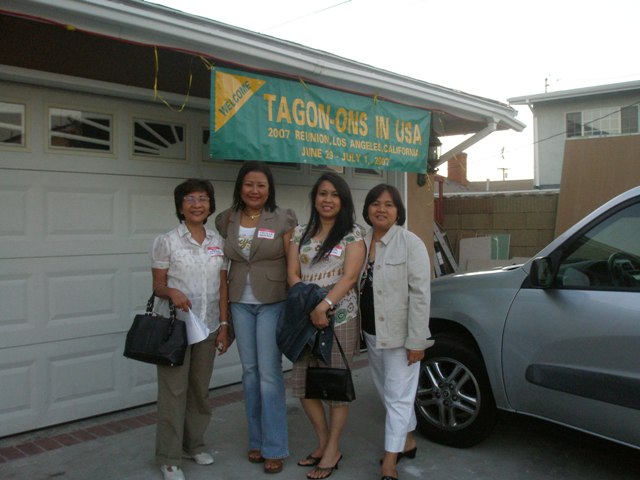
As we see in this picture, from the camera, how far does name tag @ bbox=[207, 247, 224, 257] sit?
3.83 meters

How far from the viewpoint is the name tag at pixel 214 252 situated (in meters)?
3.83

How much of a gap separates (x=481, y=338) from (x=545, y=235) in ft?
23.4

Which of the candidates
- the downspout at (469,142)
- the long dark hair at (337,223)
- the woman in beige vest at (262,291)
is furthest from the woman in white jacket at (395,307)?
the downspout at (469,142)

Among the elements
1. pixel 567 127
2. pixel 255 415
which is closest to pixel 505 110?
pixel 255 415

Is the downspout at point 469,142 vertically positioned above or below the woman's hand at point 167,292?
above

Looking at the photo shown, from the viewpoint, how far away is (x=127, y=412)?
4.96 metres

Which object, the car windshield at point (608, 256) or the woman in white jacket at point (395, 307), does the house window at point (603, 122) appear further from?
the woman in white jacket at point (395, 307)

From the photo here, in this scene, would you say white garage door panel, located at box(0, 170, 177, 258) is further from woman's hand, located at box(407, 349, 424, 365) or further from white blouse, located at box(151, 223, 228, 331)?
woman's hand, located at box(407, 349, 424, 365)

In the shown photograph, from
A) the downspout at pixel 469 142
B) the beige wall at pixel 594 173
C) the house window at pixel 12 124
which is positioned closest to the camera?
the house window at pixel 12 124

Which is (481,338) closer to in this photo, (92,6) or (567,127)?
(92,6)

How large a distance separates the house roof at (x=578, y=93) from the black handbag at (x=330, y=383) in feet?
57.1

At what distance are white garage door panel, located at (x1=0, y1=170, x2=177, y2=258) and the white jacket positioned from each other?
2.23 m

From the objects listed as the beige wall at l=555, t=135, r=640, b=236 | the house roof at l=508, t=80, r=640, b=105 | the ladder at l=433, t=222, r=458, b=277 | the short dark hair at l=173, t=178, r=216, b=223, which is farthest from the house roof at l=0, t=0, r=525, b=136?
the house roof at l=508, t=80, r=640, b=105

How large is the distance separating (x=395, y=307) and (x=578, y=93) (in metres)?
17.8
